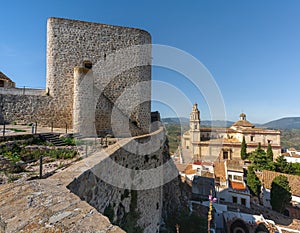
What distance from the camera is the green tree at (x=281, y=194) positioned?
1612cm

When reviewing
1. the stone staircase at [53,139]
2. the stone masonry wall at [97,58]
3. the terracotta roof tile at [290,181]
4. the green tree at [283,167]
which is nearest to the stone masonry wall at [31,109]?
the stone masonry wall at [97,58]

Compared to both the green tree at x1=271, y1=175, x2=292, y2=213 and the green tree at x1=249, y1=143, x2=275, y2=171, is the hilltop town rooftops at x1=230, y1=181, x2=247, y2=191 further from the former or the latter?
the green tree at x1=249, y1=143, x2=275, y2=171

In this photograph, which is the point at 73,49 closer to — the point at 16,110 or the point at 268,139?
the point at 16,110

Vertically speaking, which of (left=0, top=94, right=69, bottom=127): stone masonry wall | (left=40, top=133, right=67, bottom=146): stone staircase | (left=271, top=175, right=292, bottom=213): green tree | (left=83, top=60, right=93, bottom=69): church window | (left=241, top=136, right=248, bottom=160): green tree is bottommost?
(left=271, top=175, right=292, bottom=213): green tree

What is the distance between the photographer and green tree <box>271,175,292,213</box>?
16.1 m

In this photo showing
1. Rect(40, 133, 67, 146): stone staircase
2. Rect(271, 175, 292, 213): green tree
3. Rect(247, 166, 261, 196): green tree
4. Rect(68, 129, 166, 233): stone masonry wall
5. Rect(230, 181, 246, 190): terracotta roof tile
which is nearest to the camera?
Rect(68, 129, 166, 233): stone masonry wall

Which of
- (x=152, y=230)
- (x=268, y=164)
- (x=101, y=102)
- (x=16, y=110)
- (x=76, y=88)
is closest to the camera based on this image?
(x=152, y=230)

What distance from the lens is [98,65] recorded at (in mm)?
10328

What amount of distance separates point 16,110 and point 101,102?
445 cm

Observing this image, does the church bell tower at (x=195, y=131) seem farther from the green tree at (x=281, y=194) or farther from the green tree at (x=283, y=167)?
the green tree at (x=281, y=194)

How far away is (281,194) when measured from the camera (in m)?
16.1

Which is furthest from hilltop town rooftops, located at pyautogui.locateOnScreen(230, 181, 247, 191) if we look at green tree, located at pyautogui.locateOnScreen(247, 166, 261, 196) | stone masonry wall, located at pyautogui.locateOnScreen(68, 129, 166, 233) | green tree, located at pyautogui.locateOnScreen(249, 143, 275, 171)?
stone masonry wall, located at pyautogui.locateOnScreen(68, 129, 166, 233)

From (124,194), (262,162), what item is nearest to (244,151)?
(262,162)

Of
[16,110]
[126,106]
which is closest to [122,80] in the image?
[126,106]
